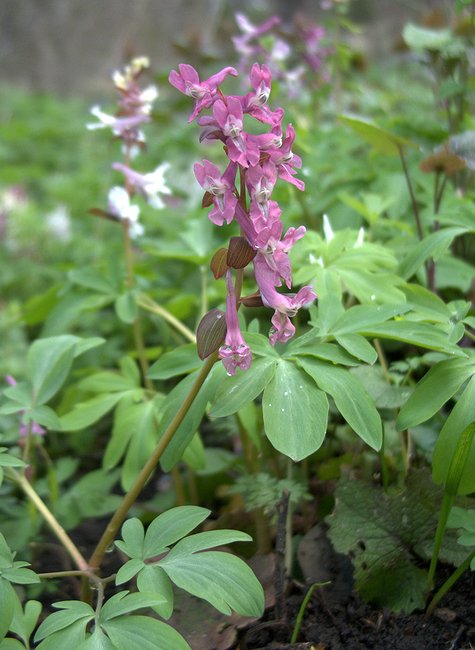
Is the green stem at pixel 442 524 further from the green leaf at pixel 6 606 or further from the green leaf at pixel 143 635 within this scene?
the green leaf at pixel 6 606

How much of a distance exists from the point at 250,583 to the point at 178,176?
3871 millimetres

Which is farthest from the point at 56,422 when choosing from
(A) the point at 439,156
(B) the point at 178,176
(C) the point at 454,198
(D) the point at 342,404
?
(B) the point at 178,176

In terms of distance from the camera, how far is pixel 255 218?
114 cm

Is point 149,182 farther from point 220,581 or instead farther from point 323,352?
point 220,581

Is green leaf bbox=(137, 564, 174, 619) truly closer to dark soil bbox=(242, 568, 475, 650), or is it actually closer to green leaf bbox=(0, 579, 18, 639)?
green leaf bbox=(0, 579, 18, 639)

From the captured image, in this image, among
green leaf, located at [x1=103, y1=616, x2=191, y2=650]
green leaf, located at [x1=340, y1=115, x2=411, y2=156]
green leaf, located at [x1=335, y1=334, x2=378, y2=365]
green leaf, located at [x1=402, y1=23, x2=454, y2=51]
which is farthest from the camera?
green leaf, located at [x1=402, y1=23, x2=454, y2=51]

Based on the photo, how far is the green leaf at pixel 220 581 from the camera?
104 centimetres

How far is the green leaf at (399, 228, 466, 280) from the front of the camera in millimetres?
1559

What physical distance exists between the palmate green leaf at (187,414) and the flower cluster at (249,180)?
0.13 meters

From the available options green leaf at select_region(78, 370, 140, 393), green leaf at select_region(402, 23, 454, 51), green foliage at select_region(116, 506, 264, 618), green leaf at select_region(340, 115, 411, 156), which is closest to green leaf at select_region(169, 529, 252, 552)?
green foliage at select_region(116, 506, 264, 618)

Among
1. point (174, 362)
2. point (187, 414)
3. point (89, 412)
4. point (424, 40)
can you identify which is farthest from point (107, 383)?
point (424, 40)

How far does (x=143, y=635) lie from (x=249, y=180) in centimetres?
74

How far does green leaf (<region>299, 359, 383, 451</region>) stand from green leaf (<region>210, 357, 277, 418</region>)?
68 mm

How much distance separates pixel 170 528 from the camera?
1.15m
